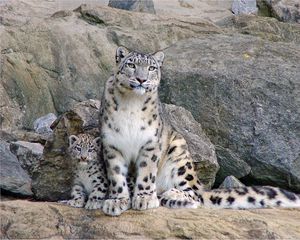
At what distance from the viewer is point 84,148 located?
312 inches

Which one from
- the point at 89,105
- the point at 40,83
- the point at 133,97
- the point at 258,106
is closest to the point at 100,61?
the point at 40,83

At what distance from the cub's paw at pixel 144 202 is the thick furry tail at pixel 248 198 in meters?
0.58

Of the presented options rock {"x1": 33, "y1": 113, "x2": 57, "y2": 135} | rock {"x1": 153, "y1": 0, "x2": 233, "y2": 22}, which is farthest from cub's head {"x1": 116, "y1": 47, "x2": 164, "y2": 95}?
rock {"x1": 153, "y1": 0, "x2": 233, "y2": 22}

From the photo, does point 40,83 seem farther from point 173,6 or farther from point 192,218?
point 192,218

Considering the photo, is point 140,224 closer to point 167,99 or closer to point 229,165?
point 229,165

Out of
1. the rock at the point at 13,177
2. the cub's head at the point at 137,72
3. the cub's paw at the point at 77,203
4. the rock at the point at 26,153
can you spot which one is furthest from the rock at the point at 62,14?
the cub's paw at the point at 77,203

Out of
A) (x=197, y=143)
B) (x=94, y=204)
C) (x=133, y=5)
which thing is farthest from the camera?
(x=133, y=5)

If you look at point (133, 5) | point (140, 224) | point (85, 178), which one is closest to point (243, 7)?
point (133, 5)

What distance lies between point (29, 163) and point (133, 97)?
114 inches

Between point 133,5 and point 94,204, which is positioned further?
point 133,5

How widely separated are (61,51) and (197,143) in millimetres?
3890

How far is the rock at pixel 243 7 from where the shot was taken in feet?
54.5

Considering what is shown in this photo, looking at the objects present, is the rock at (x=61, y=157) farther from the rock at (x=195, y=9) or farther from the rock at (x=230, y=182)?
the rock at (x=195, y=9)

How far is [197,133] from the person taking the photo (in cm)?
973
